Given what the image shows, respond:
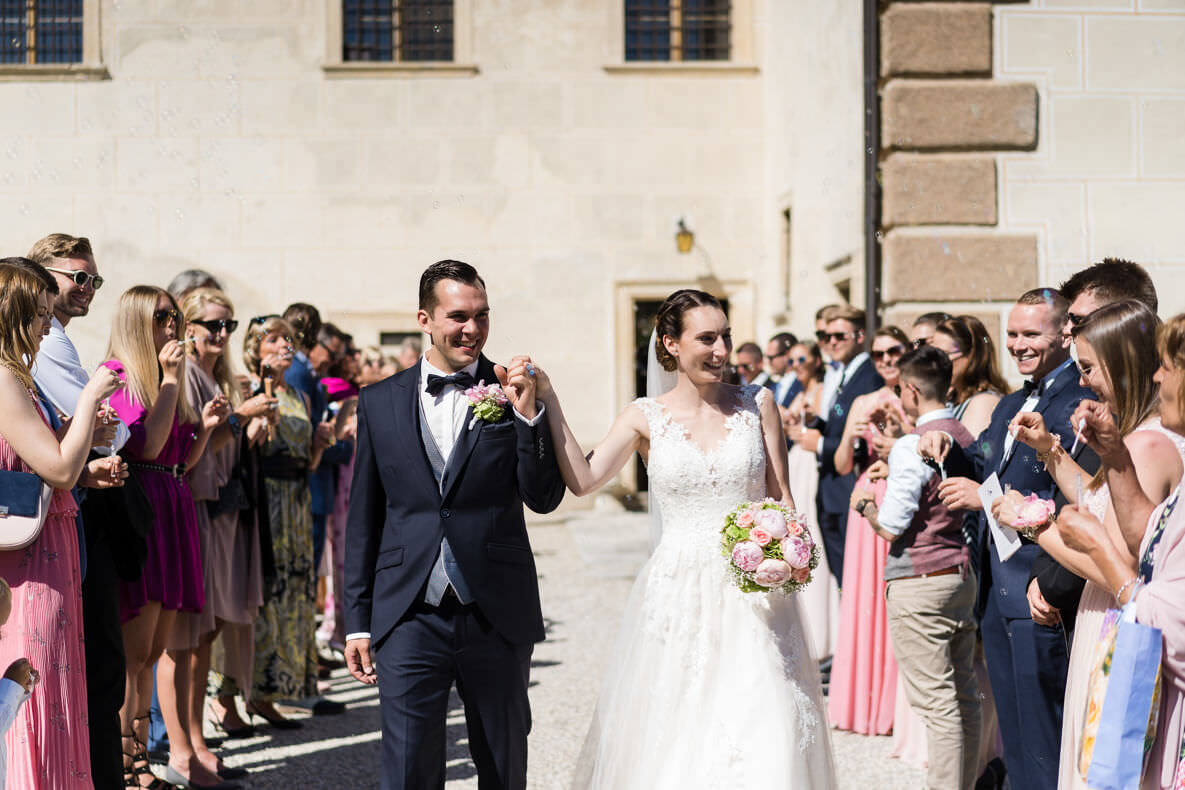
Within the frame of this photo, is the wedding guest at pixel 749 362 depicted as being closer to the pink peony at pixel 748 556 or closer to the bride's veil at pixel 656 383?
the bride's veil at pixel 656 383

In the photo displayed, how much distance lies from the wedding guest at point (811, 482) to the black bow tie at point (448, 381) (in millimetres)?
3807

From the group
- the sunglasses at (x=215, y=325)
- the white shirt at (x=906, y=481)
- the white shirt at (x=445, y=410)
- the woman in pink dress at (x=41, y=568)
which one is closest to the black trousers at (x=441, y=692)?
the white shirt at (x=445, y=410)

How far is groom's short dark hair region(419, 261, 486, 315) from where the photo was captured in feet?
12.7

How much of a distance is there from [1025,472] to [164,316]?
339cm

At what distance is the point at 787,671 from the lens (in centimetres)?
426

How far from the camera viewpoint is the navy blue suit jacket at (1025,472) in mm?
4188

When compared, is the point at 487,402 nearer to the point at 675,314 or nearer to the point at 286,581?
the point at 675,314

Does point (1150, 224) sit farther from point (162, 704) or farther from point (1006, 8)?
point (162, 704)

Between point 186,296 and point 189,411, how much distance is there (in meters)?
0.99

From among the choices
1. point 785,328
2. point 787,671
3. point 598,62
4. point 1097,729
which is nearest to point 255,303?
point 598,62

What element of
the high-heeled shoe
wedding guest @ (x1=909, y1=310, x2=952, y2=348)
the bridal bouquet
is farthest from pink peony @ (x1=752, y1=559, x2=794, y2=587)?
the high-heeled shoe

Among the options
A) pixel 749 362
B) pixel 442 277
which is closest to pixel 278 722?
pixel 442 277

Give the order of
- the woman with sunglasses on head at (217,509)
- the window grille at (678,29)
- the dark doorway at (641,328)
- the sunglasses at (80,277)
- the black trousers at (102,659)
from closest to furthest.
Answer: the black trousers at (102,659)
the sunglasses at (80,277)
the woman with sunglasses on head at (217,509)
the window grille at (678,29)
the dark doorway at (641,328)

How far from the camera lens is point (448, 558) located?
3.79 meters
